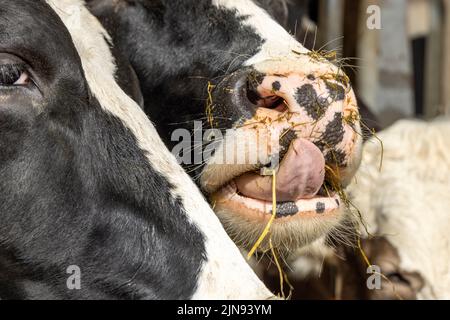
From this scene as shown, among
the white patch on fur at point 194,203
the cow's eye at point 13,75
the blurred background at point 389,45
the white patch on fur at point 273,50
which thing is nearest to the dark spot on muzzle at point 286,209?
the white patch on fur at point 273,50

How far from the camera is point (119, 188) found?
7.54 ft

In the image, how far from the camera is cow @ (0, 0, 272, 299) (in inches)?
87.0

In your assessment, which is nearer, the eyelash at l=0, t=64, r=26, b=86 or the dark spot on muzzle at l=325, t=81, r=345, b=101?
the eyelash at l=0, t=64, r=26, b=86

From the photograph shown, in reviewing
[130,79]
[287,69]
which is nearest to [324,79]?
[287,69]

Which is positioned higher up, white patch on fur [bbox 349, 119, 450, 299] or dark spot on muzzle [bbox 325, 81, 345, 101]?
dark spot on muzzle [bbox 325, 81, 345, 101]

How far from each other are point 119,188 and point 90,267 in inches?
8.4

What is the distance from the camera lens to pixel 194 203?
7.75 ft

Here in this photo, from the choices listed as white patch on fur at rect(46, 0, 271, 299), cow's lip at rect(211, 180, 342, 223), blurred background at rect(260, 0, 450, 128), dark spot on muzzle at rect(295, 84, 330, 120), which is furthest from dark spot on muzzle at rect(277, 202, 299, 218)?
blurred background at rect(260, 0, 450, 128)

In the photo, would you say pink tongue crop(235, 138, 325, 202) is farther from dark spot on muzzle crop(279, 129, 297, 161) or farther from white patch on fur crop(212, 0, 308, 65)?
white patch on fur crop(212, 0, 308, 65)

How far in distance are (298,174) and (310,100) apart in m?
0.25

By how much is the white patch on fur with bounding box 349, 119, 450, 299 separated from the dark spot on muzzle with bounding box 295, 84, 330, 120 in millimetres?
1150

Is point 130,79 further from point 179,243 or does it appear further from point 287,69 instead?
point 179,243
